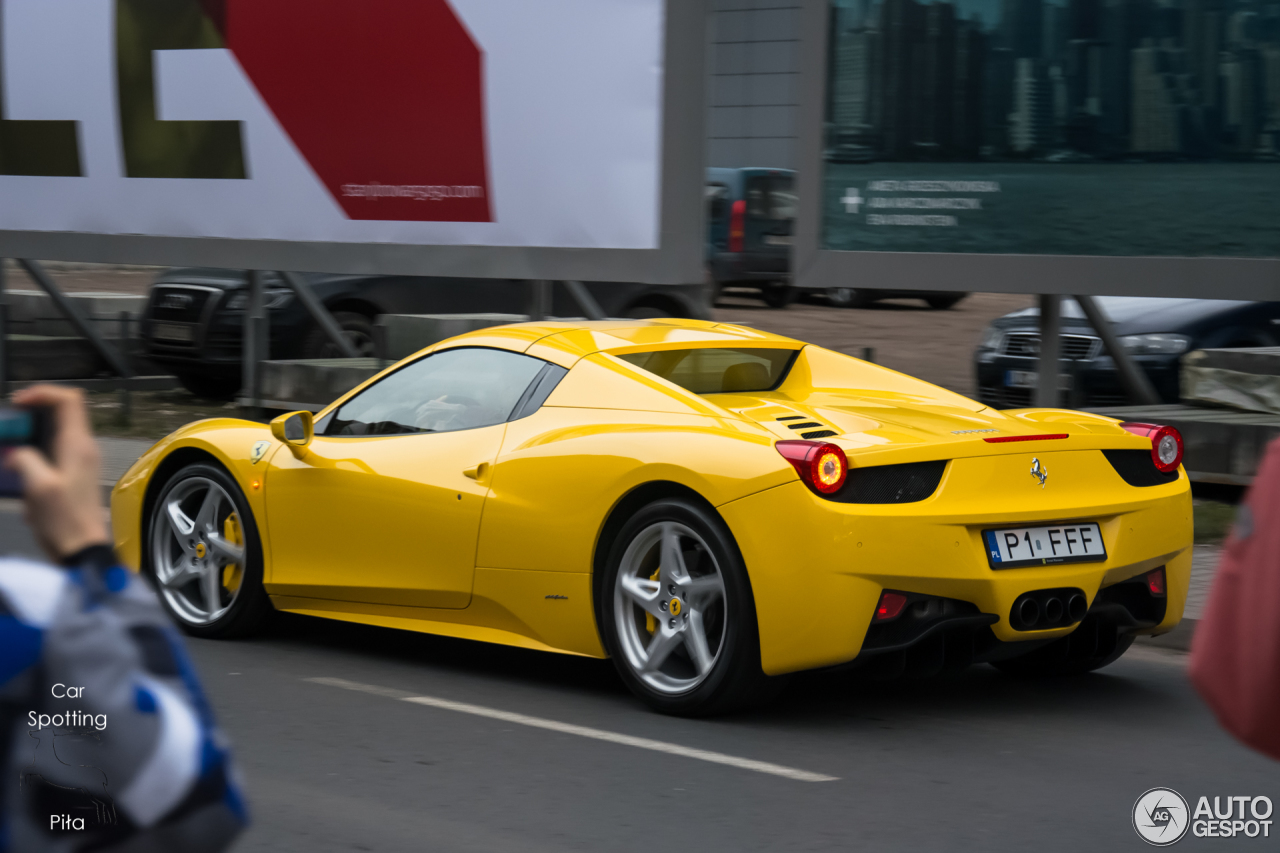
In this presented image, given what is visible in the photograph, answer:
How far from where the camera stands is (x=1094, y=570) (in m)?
5.60

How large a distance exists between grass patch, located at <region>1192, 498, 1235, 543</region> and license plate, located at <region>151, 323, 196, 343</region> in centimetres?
970

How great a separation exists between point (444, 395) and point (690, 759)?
2061mm

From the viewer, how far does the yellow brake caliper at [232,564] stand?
6.99 metres

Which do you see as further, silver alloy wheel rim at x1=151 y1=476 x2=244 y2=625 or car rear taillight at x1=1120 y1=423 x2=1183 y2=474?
silver alloy wheel rim at x1=151 y1=476 x2=244 y2=625

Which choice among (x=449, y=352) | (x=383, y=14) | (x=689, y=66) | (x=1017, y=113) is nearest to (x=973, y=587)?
(x=449, y=352)

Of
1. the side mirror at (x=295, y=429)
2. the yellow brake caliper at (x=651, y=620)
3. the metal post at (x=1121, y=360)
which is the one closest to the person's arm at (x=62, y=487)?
the yellow brake caliper at (x=651, y=620)

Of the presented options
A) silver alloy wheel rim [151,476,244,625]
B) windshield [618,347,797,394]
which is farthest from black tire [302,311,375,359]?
windshield [618,347,797,394]

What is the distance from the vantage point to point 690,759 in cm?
512

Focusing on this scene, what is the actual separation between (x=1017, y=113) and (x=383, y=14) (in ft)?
18.8

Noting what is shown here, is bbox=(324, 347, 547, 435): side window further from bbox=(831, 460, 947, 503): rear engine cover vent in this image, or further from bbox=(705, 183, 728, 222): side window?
bbox=(705, 183, 728, 222): side window

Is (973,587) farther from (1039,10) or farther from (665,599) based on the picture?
(1039,10)

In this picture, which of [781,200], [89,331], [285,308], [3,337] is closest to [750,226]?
[781,200]

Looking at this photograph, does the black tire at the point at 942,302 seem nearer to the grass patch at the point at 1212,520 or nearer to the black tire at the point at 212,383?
the black tire at the point at 212,383

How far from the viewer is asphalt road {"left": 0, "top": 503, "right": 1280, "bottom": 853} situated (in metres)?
4.44
